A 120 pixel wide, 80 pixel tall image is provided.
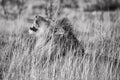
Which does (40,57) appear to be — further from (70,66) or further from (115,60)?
(115,60)

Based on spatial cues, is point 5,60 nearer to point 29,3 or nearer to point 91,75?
point 91,75

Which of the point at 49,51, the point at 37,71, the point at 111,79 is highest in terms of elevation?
the point at 49,51

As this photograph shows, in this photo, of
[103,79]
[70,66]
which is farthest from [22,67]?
[103,79]

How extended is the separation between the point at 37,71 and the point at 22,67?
215mm

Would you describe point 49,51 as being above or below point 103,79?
above

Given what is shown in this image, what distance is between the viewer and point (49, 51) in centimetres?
224

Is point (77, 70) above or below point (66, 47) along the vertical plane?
below

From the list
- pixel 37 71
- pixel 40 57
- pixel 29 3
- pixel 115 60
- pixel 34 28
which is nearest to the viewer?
pixel 37 71

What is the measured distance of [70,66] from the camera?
6.79 feet

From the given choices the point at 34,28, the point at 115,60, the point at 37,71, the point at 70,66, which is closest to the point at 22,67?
the point at 37,71

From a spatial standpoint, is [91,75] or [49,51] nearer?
[91,75]

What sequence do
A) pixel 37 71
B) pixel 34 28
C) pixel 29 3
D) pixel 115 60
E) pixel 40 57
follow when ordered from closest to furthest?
1. pixel 37 71
2. pixel 40 57
3. pixel 115 60
4. pixel 34 28
5. pixel 29 3

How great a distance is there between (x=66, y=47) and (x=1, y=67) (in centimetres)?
95

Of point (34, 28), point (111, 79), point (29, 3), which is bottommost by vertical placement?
point (111, 79)
